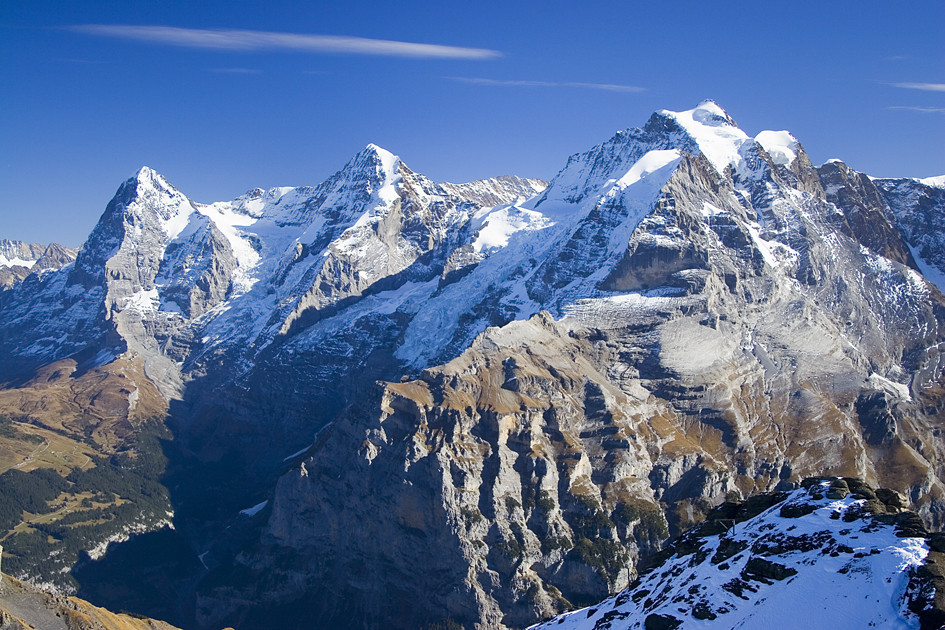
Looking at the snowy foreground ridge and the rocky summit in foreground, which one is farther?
the rocky summit in foreground

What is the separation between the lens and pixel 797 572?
96062 mm

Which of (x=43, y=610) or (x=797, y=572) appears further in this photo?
(x=43, y=610)

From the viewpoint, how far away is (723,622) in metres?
94.9

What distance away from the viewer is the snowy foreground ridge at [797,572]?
8531 cm

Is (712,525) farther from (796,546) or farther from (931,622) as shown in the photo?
(931,622)

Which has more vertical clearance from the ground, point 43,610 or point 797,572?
point 43,610

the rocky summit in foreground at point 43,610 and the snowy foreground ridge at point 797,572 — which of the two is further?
the rocky summit in foreground at point 43,610

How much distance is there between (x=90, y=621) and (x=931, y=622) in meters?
99.1

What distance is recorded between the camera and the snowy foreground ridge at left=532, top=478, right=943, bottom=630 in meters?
85.3

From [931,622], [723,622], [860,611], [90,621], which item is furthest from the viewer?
[90,621]

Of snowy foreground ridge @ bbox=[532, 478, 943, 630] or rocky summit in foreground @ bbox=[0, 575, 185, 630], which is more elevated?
rocky summit in foreground @ bbox=[0, 575, 185, 630]

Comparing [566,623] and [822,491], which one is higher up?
[822,491]

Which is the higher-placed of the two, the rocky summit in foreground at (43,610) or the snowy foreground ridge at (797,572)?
the rocky summit in foreground at (43,610)

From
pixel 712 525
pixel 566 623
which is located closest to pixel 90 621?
pixel 566 623
